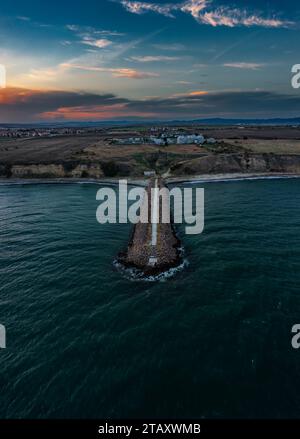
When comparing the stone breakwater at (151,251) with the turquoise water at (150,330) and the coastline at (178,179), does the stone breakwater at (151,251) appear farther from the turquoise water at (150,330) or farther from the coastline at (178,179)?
the coastline at (178,179)

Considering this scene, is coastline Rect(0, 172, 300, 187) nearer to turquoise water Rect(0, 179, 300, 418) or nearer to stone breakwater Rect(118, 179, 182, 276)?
stone breakwater Rect(118, 179, 182, 276)

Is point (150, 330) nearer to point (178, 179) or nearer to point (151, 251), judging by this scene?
point (151, 251)

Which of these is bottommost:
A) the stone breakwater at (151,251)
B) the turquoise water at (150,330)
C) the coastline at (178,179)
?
the turquoise water at (150,330)

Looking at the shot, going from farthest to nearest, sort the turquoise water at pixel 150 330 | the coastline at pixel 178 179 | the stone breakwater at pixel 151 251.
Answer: the coastline at pixel 178 179 → the stone breakwater at pixel 151 251 → the turquoise water at pixel 150 330

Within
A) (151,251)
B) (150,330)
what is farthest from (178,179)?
(150,330)

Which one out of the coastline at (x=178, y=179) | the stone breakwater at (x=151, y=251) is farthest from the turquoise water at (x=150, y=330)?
the coastline at (x=178, y=179)
